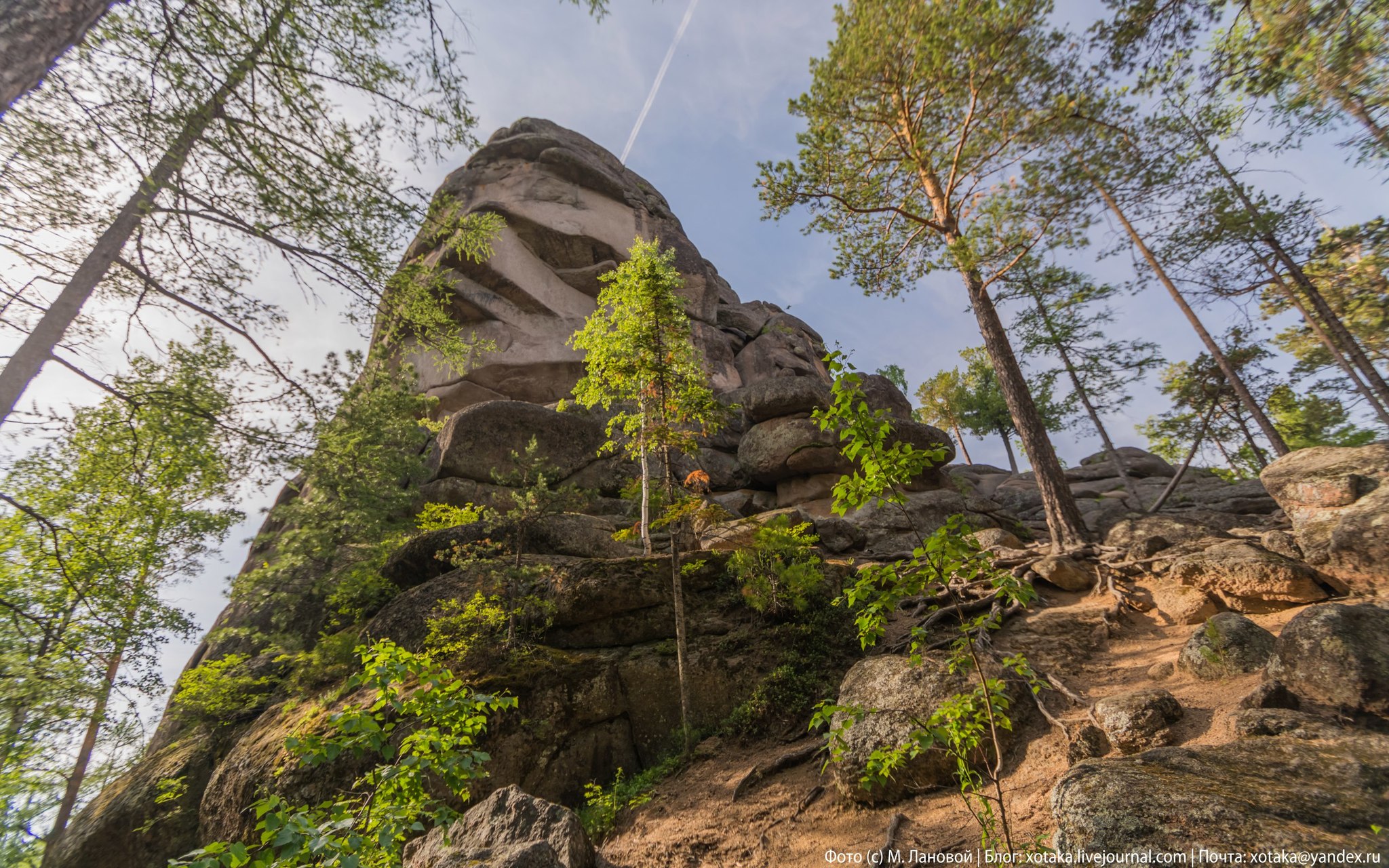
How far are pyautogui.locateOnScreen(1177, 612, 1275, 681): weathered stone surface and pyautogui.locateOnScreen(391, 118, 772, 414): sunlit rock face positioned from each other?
22.0 meters

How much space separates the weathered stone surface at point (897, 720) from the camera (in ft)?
17.4

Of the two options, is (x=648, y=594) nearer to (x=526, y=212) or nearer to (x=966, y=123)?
(x=966, y=123)

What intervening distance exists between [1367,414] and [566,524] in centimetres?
2211

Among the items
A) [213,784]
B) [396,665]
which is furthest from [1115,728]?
[213,784]

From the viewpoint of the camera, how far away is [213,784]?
307 inches

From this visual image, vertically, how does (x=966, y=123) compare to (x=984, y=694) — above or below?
above

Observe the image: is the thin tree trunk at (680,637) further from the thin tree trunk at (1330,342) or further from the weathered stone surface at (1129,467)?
the weathered stone surface at (1129,467)

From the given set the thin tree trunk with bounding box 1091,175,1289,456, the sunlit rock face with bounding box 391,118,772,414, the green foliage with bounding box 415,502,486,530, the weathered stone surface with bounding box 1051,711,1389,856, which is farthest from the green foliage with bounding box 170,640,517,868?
the sunlit rock face with bounding box 391,118,772,414

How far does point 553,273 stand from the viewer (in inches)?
1112

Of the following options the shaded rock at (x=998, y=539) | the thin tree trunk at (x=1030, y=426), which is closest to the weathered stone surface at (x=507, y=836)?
the thin tree trunk at (x=1030, y=426)

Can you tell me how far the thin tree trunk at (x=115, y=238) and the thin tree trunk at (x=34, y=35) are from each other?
1.64 metres

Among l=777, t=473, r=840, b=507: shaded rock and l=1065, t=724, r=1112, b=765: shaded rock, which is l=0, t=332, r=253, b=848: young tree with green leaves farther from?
l=777, t=473, r=840, b=507: shaded rock

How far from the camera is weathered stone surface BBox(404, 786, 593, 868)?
441cm

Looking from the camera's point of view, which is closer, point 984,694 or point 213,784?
point 984,694
